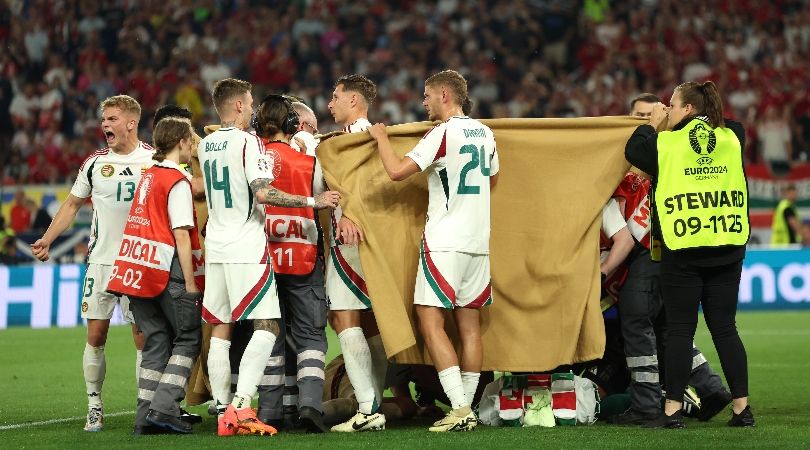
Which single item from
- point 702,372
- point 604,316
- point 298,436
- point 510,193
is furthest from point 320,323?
point 702,372

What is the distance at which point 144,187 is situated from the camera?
7816mm

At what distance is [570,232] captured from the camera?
26.3ft

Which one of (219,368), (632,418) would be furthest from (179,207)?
(632,418)

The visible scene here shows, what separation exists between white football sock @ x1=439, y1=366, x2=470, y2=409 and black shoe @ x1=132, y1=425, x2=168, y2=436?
1766 millimetres

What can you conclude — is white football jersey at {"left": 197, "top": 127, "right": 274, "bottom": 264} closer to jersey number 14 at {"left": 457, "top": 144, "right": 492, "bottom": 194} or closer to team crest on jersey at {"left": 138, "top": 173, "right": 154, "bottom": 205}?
team crest on jersey at {"left": 138, "top": 173, "right": 154, "bottom": 205}

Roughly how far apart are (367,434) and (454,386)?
602mm

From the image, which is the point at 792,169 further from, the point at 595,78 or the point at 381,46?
the point at 381,46

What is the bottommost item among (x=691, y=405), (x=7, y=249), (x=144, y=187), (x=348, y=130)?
(x=691, y=405)

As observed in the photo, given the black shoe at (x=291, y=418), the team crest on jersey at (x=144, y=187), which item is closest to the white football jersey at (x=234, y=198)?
the team crest on jersey at (x=144, y=187)

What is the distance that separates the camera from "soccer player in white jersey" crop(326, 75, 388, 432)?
7.72m

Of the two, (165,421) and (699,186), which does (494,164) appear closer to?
(699,186)

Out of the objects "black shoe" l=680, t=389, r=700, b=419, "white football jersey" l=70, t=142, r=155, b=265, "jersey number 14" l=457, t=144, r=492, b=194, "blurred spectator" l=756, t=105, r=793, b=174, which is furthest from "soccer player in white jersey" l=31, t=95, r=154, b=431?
"blurred spectator" l=756, t=105, r=793, b=174

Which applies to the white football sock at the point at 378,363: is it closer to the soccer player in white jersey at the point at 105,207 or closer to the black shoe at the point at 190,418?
the black shoe at the point at 190,418

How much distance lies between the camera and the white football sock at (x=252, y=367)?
7.36m
